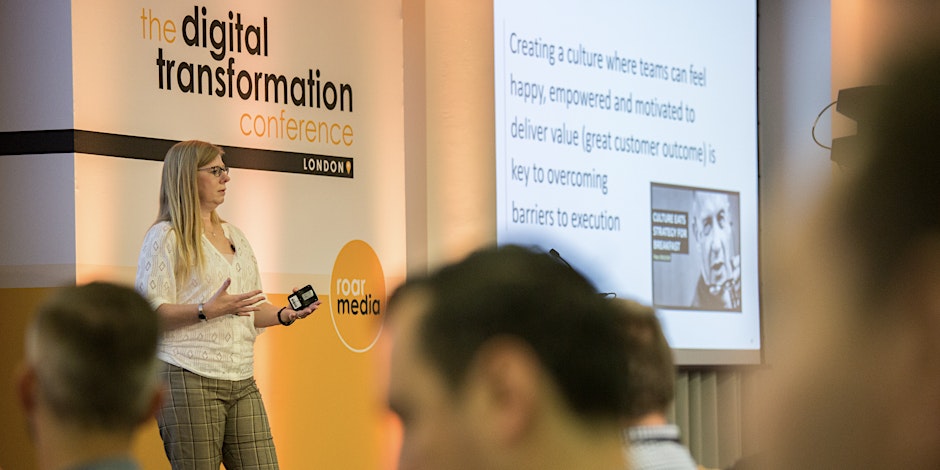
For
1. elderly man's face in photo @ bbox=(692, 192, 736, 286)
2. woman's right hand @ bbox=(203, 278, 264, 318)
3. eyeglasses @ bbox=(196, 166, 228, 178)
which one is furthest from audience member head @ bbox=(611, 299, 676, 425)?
elderly man's face in photo @ bbox=(692, 192, 736, 286)

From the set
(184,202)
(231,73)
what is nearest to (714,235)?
(231,73)

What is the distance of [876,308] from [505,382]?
0.25 m

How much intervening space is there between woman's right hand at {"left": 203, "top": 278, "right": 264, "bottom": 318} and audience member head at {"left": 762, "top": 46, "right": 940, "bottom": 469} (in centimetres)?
377

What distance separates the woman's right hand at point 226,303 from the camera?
424 cm

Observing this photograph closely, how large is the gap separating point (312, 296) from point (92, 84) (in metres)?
1.11

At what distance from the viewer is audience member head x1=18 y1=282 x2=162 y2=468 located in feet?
5.27

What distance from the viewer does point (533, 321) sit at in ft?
2.49

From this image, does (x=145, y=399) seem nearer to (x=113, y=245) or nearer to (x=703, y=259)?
(x=113, y=245)

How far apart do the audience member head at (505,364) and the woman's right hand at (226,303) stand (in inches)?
139

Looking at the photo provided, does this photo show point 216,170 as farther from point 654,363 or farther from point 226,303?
point 654,363

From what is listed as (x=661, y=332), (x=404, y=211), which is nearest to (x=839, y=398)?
(x=661, y=332)

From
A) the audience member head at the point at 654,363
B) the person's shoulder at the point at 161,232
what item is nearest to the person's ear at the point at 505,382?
the audience member head at the point at 654,363

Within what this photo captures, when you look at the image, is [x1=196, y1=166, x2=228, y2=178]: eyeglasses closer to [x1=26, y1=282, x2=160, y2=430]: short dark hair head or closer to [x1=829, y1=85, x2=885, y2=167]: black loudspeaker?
[x1=26, y1=282, x2=160, y2=430]: short dark hair head

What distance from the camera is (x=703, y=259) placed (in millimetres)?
7070
